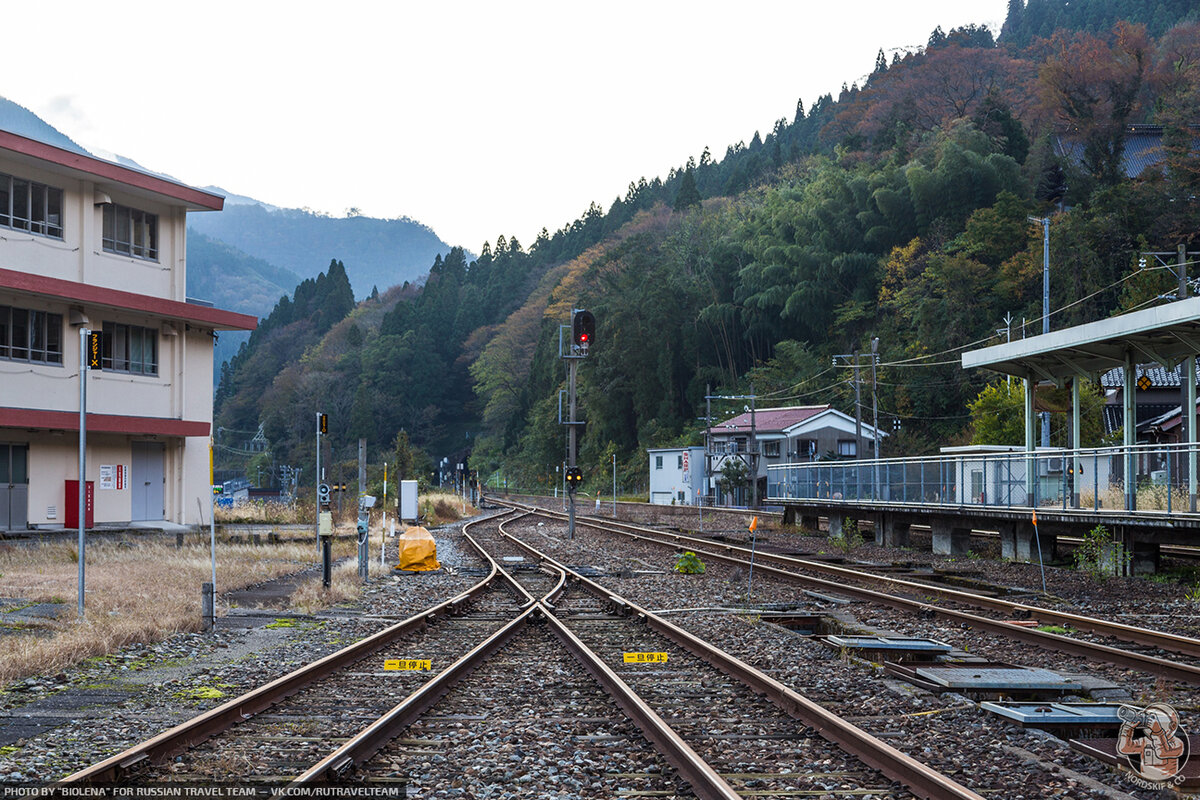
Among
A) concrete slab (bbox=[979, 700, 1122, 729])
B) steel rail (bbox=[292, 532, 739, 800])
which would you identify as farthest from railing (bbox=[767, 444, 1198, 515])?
steel rail (bbox=[292, 532, 739, 800])

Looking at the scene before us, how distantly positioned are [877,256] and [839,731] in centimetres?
6514

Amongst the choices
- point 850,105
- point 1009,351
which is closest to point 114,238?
point 1009,351

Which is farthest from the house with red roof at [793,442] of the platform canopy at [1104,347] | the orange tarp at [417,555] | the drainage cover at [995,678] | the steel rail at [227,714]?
the drainage cover at [995,678]

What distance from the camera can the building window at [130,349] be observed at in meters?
28.8

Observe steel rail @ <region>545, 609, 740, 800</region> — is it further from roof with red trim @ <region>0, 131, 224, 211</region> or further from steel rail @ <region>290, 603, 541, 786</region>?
roof with red trim @ <region>0, 131, 224, 211</region>

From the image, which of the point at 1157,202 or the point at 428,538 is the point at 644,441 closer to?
the point at 1157,202

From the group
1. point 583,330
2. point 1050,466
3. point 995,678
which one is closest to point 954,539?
point 1050,466

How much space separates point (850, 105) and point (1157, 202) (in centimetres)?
4755

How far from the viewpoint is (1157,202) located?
54125mm

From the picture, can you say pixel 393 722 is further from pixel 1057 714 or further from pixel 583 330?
pixel 583 330

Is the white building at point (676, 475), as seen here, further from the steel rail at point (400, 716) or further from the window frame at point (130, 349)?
the steel rail at point (400, 716)

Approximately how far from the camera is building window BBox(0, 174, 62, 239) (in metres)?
26.4

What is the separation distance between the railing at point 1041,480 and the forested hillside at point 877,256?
19279 mm

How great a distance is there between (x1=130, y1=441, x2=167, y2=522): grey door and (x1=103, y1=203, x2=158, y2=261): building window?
17.8 feet
